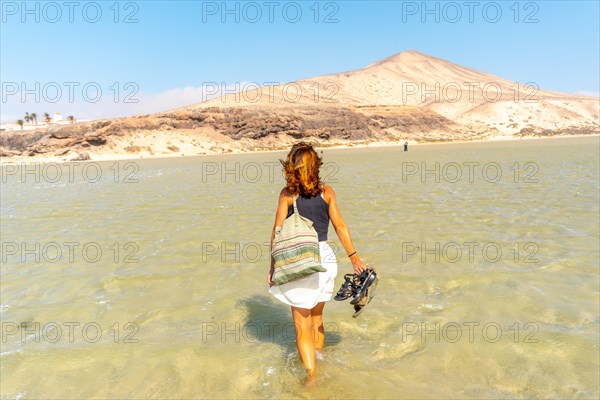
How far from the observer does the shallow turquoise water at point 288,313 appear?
3799 mm

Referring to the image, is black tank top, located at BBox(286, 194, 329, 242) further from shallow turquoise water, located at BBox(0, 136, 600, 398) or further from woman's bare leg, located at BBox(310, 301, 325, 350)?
shallow turquoise water, located at BBox(0, 136, 600, 398)

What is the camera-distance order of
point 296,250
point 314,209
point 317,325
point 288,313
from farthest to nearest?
point 288,313 < point 317,325 < point 314,209 < point 296,250

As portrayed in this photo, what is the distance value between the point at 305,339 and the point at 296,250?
3.08 ft

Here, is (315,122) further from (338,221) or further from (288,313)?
(338,221)

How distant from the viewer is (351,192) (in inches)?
617

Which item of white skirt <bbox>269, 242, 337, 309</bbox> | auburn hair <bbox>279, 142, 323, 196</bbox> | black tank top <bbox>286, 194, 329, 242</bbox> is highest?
auburn hair <bbox>279, 142, 323, 196</bbox>

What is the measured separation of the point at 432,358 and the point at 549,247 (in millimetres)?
4591

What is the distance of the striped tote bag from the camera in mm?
3488

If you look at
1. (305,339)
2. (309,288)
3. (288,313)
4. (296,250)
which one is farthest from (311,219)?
(288,313)

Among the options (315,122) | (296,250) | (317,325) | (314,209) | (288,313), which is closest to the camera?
(296,250)

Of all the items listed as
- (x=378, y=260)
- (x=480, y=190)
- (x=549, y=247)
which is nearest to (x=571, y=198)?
(x=480, y=190)

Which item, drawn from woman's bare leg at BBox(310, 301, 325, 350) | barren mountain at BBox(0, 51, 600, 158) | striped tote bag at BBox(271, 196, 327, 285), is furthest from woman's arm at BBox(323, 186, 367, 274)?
barren mountain at BBox(0, 51, 600, 158)

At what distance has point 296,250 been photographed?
3.49 meters

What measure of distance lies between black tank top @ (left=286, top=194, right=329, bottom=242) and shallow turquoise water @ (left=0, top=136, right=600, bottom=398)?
1.47 meters
